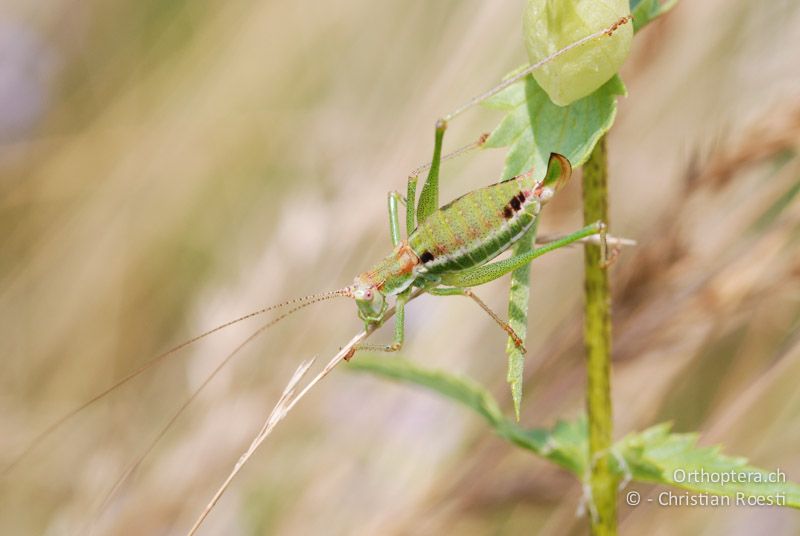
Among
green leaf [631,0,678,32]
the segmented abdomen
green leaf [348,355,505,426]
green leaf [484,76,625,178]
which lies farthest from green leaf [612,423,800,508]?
green leaf [631,0,678,32]

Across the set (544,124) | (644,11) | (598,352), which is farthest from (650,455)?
(644,11)

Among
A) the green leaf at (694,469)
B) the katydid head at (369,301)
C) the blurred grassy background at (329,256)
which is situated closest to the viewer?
the green leaf at (694,469)

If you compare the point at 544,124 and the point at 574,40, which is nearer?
the point at 574,40

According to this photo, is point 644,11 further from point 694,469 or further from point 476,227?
point 694,469

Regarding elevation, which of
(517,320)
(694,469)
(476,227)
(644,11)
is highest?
(644,11)

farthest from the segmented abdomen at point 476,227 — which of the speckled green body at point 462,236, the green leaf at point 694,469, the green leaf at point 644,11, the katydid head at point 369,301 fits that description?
the green leaf at point 694,469

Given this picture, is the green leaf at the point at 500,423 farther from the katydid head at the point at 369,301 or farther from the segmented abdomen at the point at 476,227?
the segmented abdomen at the point at 476,227

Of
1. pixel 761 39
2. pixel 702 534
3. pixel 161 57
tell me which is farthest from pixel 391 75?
pixel 702 534
